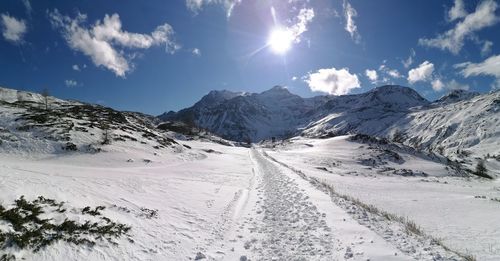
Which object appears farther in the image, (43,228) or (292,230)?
(292,230)

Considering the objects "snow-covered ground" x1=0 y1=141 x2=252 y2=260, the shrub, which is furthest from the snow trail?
the shrub

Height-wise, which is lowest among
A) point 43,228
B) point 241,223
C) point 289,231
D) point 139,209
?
point 241,223

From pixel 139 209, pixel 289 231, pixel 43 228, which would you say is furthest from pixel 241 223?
pixel 43 228

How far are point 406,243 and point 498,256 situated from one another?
11.5 feet

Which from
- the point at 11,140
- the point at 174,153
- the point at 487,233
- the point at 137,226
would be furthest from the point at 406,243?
the point at 174,153

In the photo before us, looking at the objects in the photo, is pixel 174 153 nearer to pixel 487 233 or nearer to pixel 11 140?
pixel 11 140

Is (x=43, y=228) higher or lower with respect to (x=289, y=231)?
higher

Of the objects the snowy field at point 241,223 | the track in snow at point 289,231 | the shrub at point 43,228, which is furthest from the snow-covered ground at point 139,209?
the track in snow at point 289,231

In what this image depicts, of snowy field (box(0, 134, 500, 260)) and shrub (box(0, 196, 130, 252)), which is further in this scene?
snowy field (box(0, 134, 500, 260))

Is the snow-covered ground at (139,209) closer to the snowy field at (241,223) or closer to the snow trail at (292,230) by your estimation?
the snowy field at (241,223)

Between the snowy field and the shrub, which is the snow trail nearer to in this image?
the snowy field

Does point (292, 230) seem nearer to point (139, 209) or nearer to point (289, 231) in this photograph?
point (289, 231)

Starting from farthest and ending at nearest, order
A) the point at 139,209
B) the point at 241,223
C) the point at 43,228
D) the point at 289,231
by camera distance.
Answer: the point at 139,209, the point at 241,223, the point at 289,231, the point at 43,228

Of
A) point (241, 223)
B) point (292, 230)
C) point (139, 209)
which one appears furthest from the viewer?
point (139, 209)
